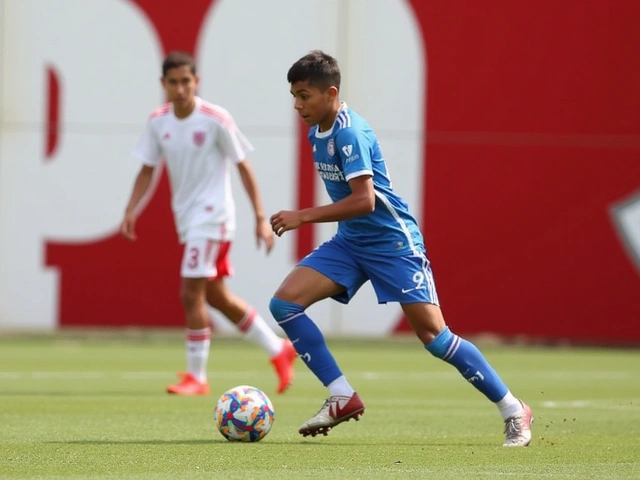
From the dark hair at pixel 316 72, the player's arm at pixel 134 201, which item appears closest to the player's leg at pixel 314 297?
the dark hair at pixel 316 72

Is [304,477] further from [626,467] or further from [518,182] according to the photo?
[518,182]

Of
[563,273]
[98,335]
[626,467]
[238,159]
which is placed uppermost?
[238,159]

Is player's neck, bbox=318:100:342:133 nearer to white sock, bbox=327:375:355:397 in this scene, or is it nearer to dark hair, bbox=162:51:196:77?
white sock, bbox=327:375:355:397

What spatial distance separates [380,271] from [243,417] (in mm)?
1023

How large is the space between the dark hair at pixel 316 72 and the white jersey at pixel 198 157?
10.8 feet

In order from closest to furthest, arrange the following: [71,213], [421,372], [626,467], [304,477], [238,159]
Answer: [304,477], [626,467], [238,159], [421,372], [71,213]

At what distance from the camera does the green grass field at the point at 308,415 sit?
585cm

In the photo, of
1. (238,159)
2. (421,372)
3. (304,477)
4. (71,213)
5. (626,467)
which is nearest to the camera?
(304,477)

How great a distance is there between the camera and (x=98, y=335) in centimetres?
1672

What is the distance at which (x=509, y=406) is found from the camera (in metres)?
6.87

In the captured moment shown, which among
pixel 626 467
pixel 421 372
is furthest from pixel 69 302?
pixel 626 467

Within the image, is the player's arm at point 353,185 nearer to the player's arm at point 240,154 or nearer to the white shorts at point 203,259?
the player's arm at point 240,154

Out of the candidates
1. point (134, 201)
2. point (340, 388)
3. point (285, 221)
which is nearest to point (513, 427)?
point (340, 388)

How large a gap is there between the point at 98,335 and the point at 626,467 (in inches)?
451
